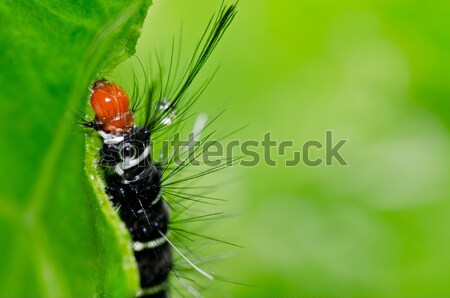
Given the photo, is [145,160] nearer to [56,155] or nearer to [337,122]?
[56,155]

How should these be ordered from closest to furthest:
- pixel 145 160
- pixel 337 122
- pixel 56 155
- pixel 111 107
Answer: pixel 56 155, pixel 111 107, pixel 145 160, pixel 337 122

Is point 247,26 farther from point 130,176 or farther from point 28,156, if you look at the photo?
point 28,156

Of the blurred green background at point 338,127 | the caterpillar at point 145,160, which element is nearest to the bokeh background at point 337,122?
the blurred green background at point 338,127

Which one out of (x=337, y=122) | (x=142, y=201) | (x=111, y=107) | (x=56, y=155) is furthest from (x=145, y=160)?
(x=337, y=122)

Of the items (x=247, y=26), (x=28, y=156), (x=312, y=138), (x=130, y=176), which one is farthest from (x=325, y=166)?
(x=28, y=156)

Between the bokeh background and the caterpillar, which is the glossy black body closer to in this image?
the caterpillar

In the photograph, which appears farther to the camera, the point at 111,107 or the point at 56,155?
the point at 111,107
